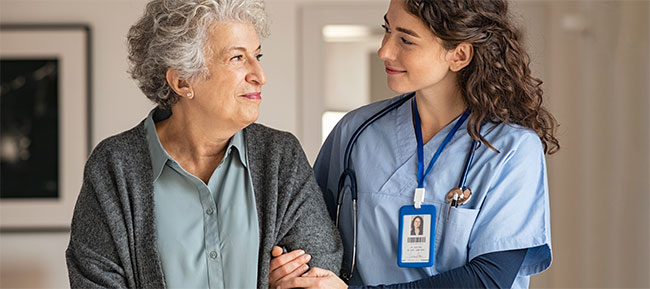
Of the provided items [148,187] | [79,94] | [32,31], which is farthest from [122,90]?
[148,187]

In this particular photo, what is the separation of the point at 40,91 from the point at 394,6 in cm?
268

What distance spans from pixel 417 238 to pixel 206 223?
48cm

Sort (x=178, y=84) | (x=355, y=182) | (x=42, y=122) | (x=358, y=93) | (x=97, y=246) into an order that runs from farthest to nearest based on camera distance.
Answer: (x=358, y=93) → (x=42, y=122) → (x=355, y=182) → (x=178, y=84) → (x=97, y=246)

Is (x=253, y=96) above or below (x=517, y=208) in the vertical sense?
above

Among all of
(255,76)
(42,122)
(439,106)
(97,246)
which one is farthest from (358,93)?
(97,246)

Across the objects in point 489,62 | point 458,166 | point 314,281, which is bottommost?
point 314,281

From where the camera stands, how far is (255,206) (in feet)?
5.64

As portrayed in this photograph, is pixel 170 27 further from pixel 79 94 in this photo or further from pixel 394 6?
pixel 79 94

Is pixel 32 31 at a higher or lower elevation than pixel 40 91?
higher

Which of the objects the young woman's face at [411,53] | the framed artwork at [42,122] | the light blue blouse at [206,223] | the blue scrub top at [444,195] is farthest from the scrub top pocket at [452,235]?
the framed artwork at [42,122]

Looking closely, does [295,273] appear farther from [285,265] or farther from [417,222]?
[417,222]

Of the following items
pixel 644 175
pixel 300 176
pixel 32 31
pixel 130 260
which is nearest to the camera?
pixel 130 260

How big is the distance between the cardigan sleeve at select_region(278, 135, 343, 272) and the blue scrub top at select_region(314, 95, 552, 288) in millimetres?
124

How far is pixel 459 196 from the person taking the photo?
177 centimetres
